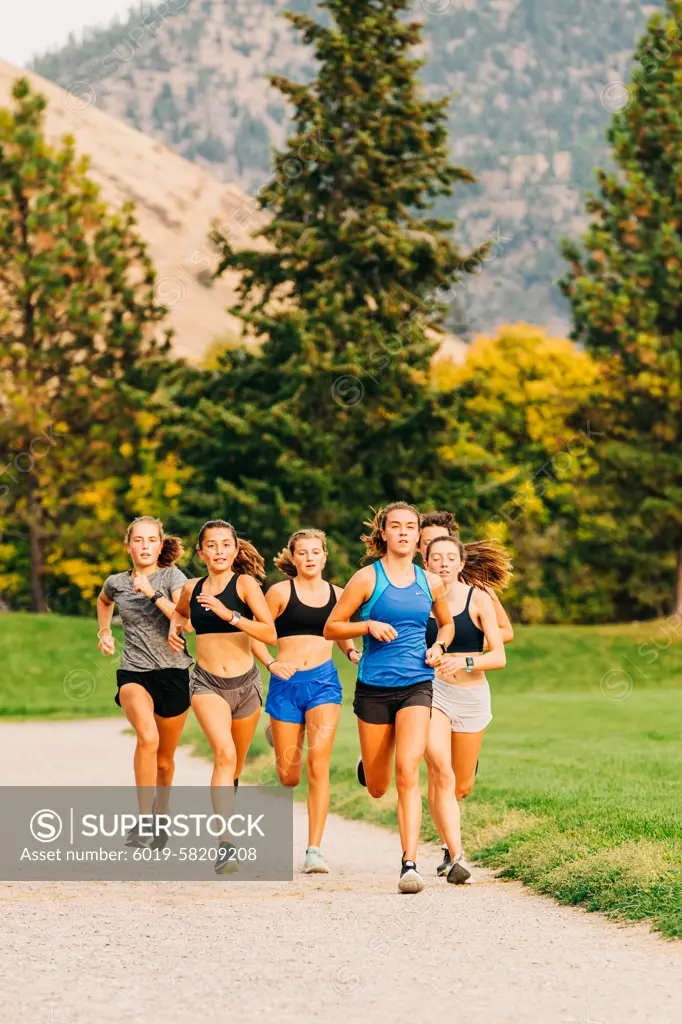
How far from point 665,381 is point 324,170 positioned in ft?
37.2

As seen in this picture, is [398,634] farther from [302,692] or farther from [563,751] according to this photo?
[563,751]

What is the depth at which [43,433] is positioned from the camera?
150 ft

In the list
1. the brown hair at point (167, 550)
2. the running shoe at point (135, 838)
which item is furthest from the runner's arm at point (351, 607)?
the running shoe at point (135, 838)

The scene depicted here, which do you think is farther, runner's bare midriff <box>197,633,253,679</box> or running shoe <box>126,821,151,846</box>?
running shoe <box>126,821,151,846</box>

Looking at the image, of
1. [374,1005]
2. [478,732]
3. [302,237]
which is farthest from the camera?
[302,237]

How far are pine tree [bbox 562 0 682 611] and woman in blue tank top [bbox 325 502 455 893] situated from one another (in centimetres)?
3402

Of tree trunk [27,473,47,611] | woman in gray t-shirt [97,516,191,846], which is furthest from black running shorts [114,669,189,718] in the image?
tree trunk [27,473,47,611]

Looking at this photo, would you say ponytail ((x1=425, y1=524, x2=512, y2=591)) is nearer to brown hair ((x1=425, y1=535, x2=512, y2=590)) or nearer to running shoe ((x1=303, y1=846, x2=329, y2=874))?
brown hair ((x1=425, y1=535, x2=512, y2=590))

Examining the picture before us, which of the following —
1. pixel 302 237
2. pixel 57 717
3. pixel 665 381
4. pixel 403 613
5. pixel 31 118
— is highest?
pixel 31 118

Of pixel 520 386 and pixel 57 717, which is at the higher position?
pixel 520 386

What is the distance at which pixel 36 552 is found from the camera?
48156 millimetres

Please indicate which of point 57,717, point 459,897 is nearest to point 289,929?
point 459,897

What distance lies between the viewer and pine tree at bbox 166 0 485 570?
1575 inches

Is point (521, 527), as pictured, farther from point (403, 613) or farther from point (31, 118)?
point (403, 613)
